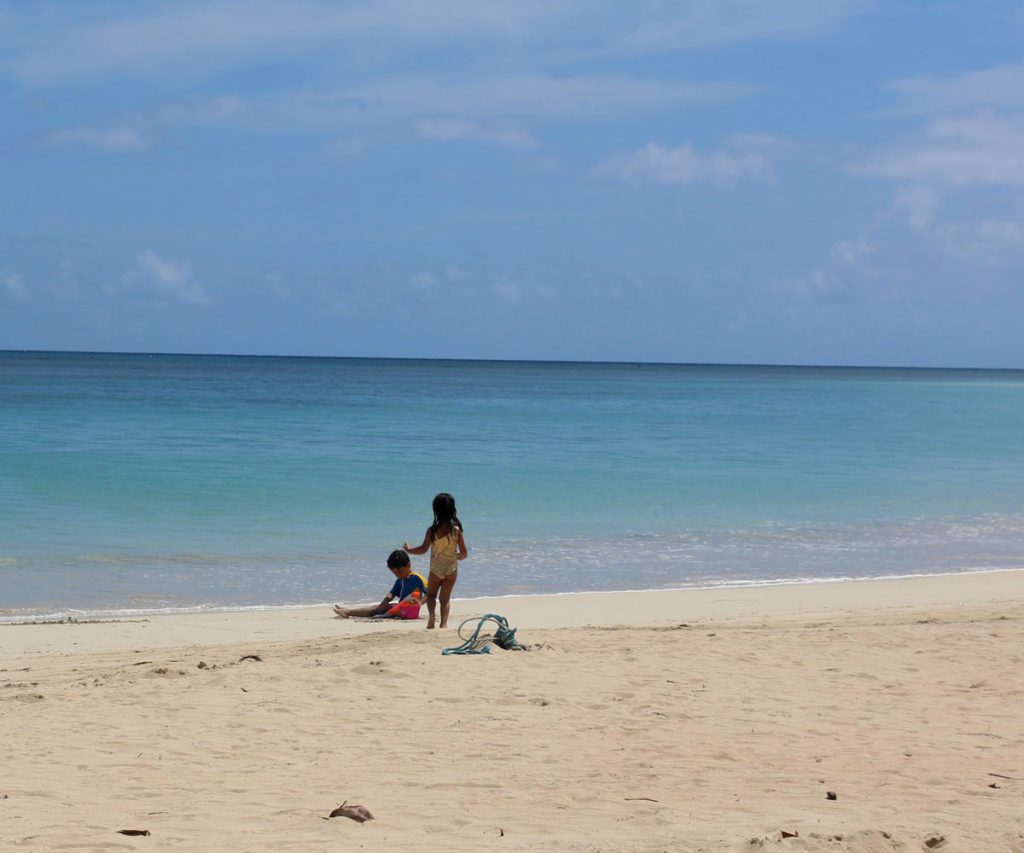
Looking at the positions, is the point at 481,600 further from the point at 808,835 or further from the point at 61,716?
the point at 808,835

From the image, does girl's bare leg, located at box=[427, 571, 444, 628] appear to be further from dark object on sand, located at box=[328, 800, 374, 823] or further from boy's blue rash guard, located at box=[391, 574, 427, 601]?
dark object on sand, located at box=[328, 800, 374, 823]

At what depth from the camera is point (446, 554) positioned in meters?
10.4

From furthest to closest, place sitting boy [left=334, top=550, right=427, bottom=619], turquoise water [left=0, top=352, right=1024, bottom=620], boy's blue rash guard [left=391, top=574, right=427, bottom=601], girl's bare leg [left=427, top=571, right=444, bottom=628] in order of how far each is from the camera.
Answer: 1. turquoise water [left=0, top=352, right=1024, bottom=620]
2. boy's blue rash guard [left=391, top=574, right=427, bottom=601]
3. sitting boy [left=334, top=550, right=427, bottom=619]
4. girl's bare leg [left=427, top=571, right=444, bottom=628]

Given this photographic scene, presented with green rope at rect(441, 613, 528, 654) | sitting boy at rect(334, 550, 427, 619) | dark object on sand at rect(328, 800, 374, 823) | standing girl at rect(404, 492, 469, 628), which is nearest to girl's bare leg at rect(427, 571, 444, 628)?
standing girl at rect(404, 492, 469, 628)

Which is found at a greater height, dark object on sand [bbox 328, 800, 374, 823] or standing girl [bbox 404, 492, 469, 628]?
standing girl [bbox 404, 492, 469, 628]

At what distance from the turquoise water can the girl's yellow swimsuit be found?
2768 mm

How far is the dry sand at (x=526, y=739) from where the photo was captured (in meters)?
4.89

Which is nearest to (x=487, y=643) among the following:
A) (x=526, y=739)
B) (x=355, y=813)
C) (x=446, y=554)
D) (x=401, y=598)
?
(x=446, y=554)

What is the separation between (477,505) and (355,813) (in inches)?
623

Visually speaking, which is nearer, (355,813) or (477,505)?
(355,813)

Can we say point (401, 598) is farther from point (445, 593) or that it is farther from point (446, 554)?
point (446, 554)

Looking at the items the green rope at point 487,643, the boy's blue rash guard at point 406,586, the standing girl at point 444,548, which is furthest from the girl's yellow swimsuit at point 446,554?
the green rope at point 487,643

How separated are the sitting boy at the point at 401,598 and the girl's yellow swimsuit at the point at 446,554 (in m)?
0.95

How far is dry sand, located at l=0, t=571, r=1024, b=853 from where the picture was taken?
4891mm
